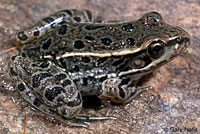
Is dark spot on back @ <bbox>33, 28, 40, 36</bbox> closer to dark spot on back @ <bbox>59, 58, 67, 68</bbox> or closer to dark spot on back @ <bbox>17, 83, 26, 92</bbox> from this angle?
dark spot on back @ <bbox>59, 58, 67, 68</bbox>

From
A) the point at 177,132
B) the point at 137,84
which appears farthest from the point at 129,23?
the point at 177,132

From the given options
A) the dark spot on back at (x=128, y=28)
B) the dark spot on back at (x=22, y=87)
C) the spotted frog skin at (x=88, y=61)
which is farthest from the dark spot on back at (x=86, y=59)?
the dark spot on back at (x=22, y=87)

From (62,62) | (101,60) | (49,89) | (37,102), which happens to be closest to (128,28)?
(101,60)

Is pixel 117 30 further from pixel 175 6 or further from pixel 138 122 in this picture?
pixel 175 6

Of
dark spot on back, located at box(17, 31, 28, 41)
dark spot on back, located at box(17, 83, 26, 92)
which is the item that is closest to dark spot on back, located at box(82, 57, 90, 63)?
dark spot on back, located at box(17, 83, 26, 92)

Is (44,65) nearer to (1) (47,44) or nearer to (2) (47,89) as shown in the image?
(1) (47,44)

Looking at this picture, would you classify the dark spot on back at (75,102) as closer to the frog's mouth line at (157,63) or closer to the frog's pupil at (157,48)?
the frog's mouth line at (157,63)

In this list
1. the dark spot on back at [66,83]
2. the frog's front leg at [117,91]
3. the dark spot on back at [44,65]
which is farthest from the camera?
the frog's front leg at [117,91]
